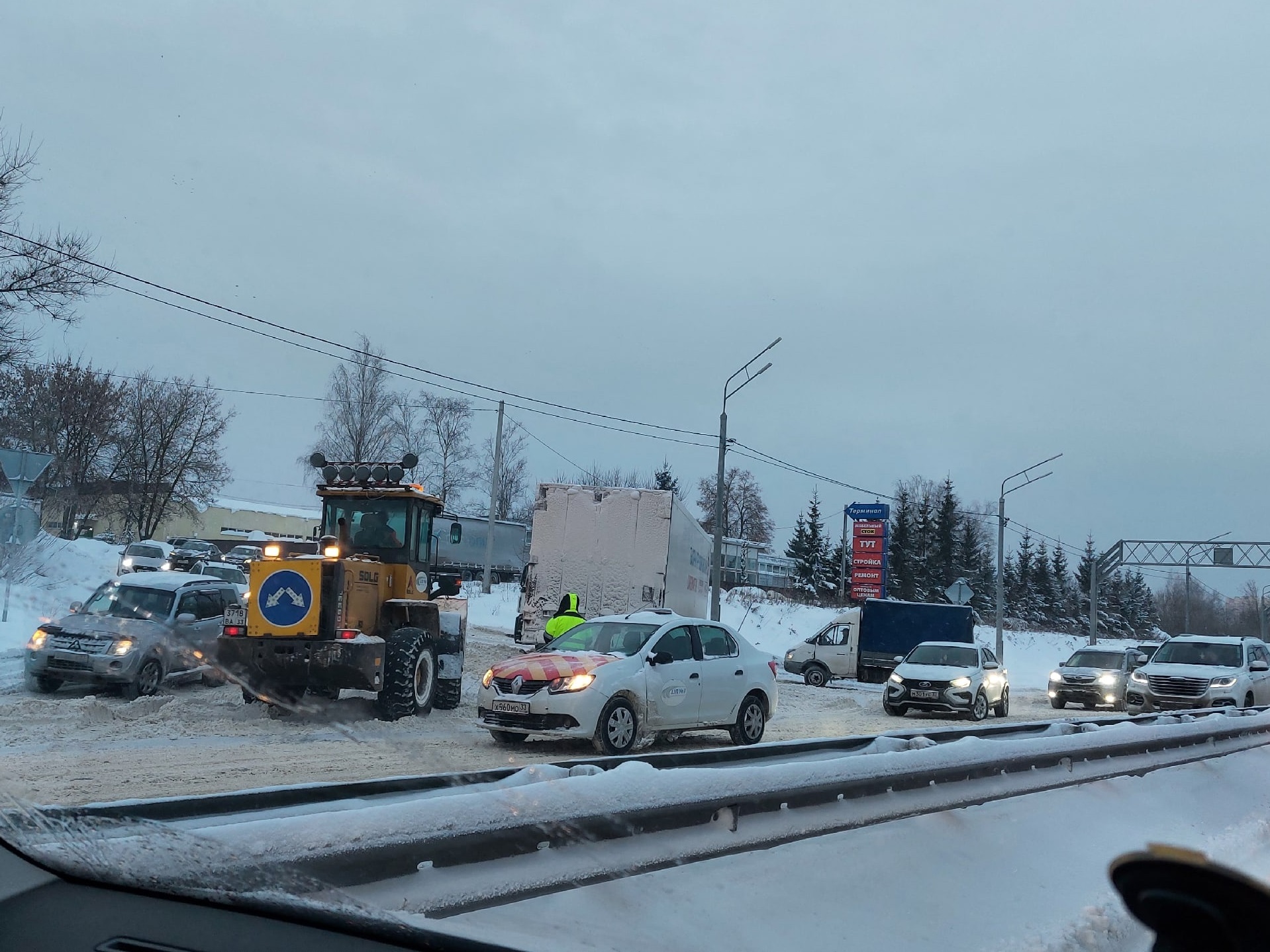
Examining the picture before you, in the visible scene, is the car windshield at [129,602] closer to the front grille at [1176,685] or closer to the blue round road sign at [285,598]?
the blue round road sign at [285,598]

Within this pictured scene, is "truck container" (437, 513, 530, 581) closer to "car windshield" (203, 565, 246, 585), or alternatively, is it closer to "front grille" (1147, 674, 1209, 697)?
"car windshield" (203, 565, 246, 585)

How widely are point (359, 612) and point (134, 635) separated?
3.52 metres

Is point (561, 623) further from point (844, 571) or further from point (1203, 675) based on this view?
point (844, 571)

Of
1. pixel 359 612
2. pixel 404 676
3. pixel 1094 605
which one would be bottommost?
pixel 404 676

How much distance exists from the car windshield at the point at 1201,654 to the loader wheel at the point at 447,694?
15.7m

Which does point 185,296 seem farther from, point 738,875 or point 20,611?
point 738,875

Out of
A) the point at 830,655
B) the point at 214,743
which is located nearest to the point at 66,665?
the point at 214,743

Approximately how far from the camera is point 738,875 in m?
3.54

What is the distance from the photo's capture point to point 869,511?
4544 centimetres

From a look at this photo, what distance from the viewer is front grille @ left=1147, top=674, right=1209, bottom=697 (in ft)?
67.6

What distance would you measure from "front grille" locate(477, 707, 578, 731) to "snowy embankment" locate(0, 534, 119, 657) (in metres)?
6.57

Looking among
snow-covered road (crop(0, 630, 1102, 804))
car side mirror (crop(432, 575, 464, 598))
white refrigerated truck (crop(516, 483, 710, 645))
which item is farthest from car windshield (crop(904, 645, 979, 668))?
car side mirror (crop(432, 575, 464, 598))

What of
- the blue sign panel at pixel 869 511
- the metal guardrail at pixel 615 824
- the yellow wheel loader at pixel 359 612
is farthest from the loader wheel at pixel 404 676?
the blue sign panel at pixel 869 511

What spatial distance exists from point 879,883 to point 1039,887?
957 mm
